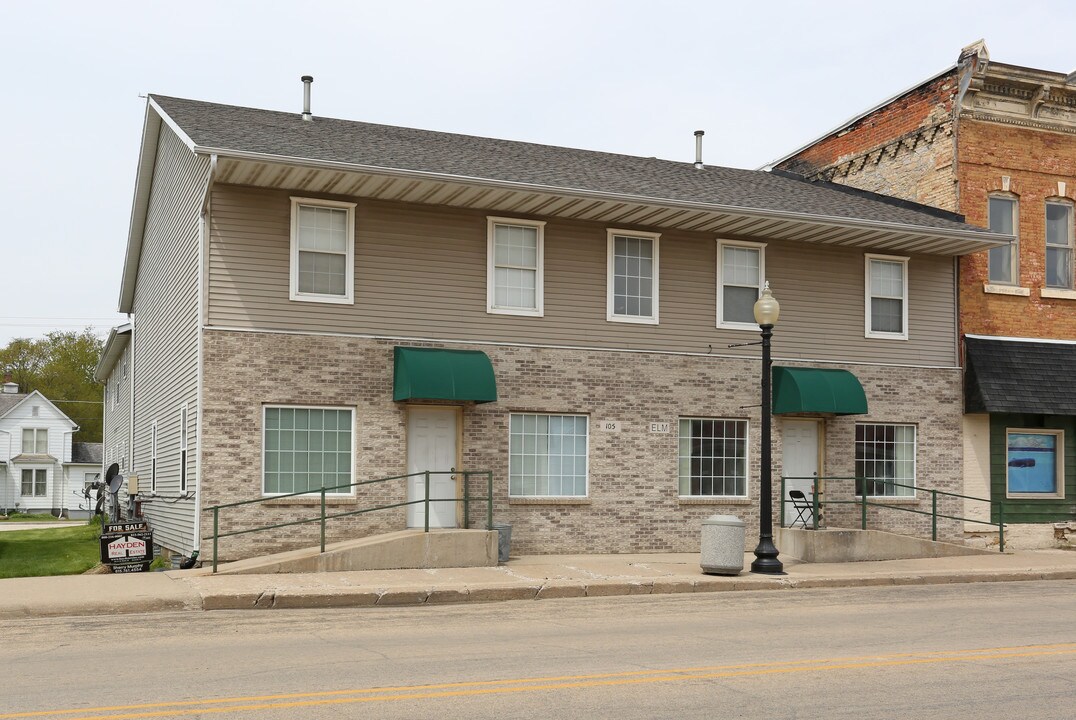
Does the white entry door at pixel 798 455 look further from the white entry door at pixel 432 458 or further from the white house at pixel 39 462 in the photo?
the white house at pixel 39 462

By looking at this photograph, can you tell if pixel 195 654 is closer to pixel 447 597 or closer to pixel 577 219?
pixel 447 597

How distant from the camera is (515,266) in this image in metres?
19.9

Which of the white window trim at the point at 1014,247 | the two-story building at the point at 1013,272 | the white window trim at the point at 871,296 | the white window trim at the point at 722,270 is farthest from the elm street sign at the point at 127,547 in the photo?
the white window trim at the point at 1014,247

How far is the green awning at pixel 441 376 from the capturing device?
1811 centimetres

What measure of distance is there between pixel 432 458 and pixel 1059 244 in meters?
14.4

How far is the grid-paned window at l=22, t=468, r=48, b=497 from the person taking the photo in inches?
2441

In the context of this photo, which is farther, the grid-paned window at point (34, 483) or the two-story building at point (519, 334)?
the grid-paned window at point (34, 483)

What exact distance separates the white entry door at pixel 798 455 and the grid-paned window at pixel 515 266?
5.52 m

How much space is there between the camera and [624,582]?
628 inches

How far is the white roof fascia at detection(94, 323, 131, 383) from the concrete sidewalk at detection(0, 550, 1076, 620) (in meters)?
16.3

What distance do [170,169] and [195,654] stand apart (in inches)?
567

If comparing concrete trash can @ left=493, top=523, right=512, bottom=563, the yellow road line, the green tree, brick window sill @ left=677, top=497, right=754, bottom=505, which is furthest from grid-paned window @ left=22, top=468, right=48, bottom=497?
the yellow road line

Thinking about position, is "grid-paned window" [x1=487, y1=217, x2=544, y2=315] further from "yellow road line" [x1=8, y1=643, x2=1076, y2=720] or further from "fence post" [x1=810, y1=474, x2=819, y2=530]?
"yellow road line" [x1=8, y1=643, x2=1076, y2=720]

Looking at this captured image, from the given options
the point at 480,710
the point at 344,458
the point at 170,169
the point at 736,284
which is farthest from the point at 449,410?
the point at 480,710
